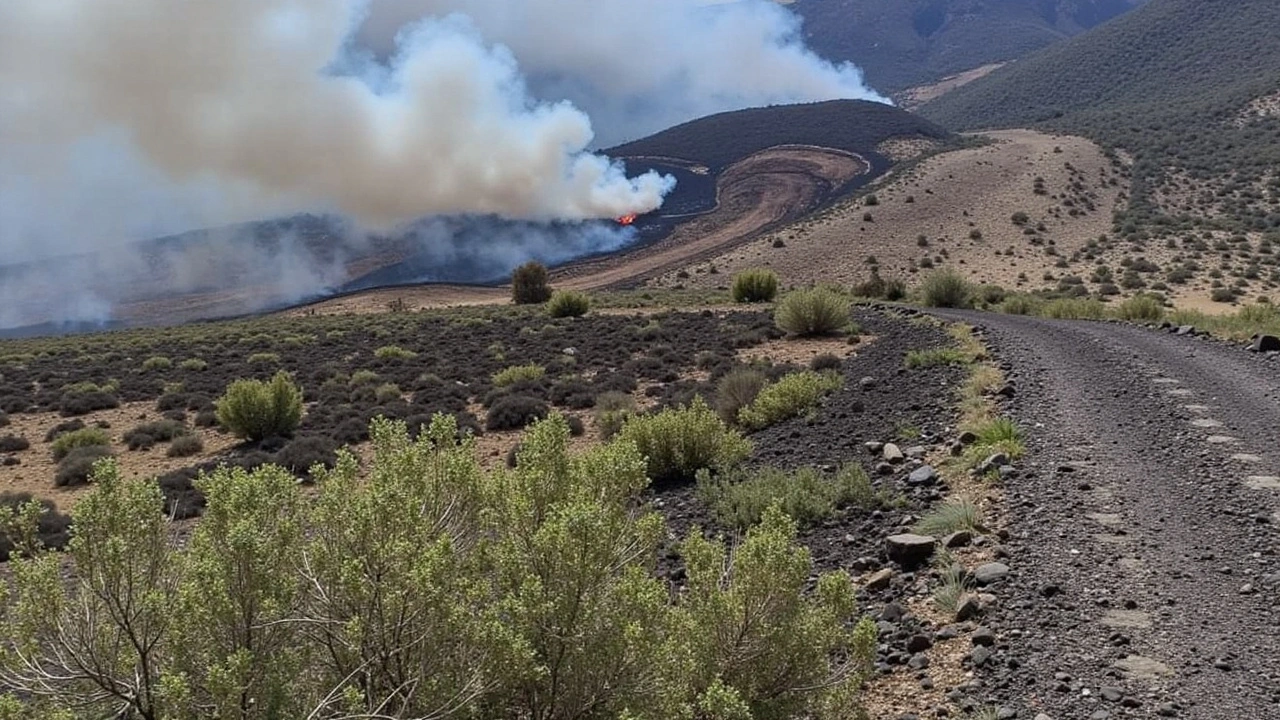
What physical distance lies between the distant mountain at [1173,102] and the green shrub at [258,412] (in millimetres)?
52718

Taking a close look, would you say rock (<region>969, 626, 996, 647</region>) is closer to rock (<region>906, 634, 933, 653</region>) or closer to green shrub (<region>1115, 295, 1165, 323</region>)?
rock (<region>906, 634, 933, 653</region>)

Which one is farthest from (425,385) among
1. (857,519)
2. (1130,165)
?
(1130,165)

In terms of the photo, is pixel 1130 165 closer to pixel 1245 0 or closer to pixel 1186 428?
pixel 1245 0

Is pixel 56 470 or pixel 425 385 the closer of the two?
pixel 56 470

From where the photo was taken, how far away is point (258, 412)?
678 inches

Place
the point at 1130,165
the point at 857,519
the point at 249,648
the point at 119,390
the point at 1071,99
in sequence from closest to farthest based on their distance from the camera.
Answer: the point at 249,648, the point at 857,519, the point at 119,390, the point at 1130,165, the point at 1071,99

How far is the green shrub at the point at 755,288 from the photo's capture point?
123 feet

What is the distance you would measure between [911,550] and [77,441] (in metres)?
17.7

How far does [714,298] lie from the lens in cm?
4103

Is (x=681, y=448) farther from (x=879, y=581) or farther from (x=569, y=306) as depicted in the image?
(x=569, y=306)

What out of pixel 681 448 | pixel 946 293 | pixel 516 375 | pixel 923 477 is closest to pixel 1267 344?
pixel 923 477

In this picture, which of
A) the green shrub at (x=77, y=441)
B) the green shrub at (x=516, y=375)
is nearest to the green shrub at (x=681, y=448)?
the green shrub at (x=516, y=375)

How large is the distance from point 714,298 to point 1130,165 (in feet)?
156

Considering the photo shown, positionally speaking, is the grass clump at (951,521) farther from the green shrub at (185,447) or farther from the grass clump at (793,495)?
the green shrub at (185,447)
